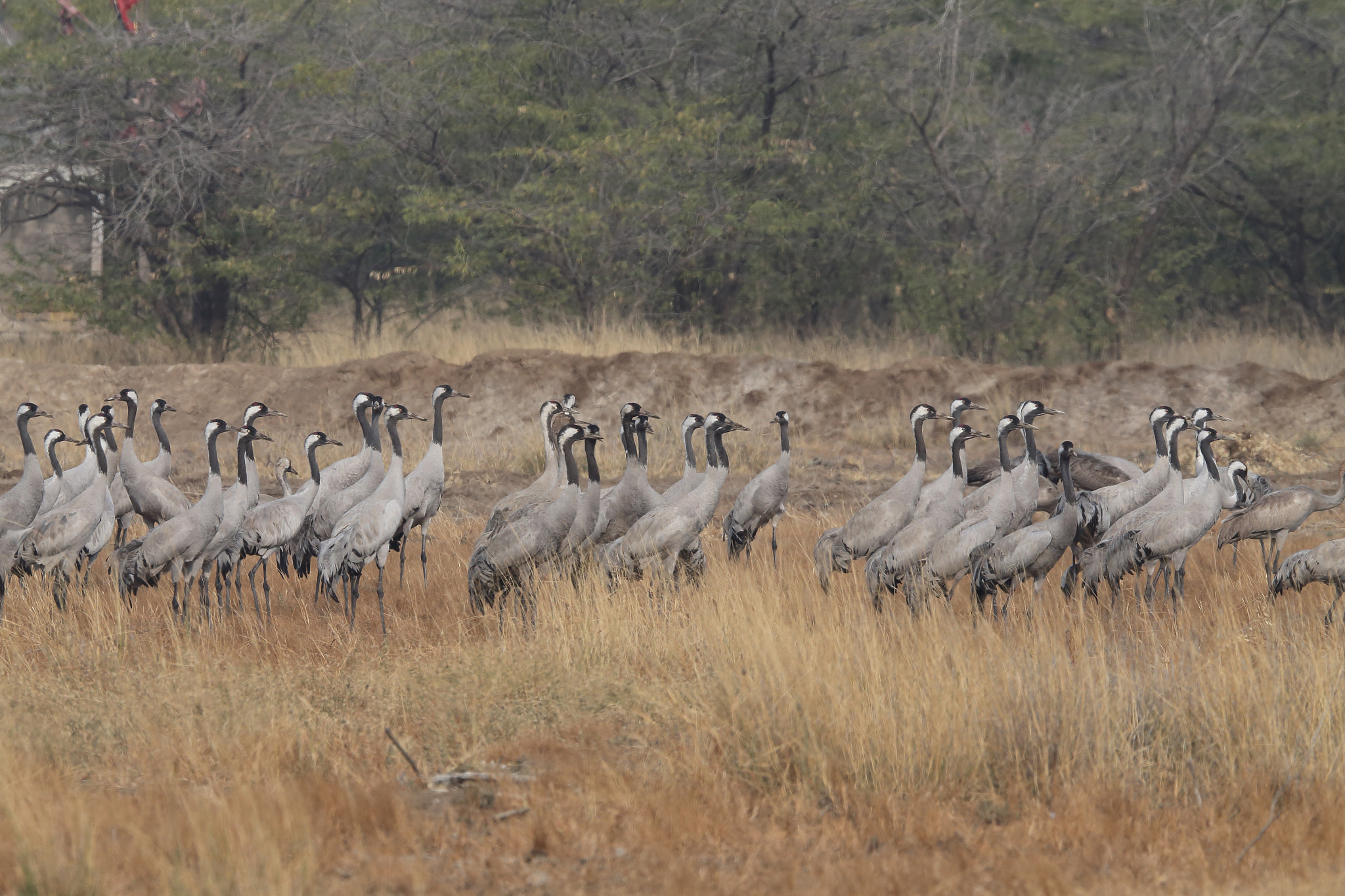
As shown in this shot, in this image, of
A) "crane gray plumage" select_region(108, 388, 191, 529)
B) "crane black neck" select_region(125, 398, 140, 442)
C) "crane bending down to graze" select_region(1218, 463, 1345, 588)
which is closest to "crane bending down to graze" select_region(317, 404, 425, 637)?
"crane gray plumage" select_region(108, 388, 191, 529)

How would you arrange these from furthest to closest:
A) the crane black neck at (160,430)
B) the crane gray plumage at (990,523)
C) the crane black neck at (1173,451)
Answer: the crane black neck at (160,430) → the crane black neck at (1173,451) → the crane gray plumage at (990,523)

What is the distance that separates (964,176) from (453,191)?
7973 millimetres

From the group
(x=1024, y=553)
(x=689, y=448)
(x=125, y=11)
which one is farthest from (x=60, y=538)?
(x=125, y=11)

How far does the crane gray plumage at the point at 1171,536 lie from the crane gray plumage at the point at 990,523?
0.63 m

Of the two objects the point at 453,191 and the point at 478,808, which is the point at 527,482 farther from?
the point at 478,808

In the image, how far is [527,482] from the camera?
1534cm

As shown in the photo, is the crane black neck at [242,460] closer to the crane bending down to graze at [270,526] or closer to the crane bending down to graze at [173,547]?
the crane bending down to graze at [270,526]

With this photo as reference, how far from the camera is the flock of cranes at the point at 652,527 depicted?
871 cm

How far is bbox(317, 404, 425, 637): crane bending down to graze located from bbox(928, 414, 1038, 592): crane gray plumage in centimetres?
345

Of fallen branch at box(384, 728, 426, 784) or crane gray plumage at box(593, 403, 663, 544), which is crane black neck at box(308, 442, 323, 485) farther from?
fallen branch at box(384, 728, 426, 784)

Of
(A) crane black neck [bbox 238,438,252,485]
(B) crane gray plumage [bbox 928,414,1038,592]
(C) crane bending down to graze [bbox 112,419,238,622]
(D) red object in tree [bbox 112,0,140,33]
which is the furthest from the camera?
(D) red object in tree [bbox 112,0,140,33]

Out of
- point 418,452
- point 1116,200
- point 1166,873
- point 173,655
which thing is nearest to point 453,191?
point 418,452

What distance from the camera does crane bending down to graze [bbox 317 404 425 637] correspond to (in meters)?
9.09

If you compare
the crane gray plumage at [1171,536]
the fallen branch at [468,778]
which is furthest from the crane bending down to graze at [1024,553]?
the fallen branch at [468,778]
